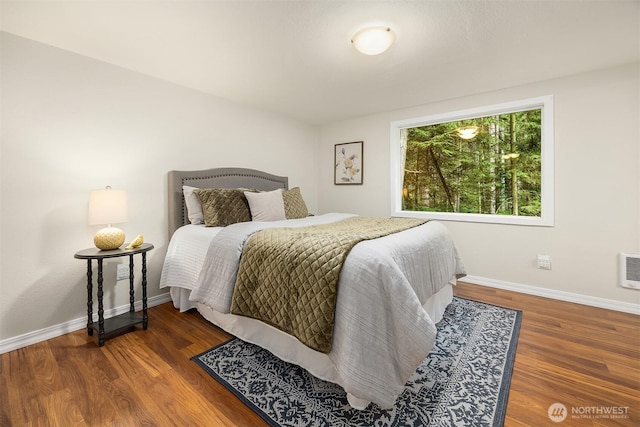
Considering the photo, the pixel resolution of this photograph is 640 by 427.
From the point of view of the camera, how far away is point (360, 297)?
4.38ft

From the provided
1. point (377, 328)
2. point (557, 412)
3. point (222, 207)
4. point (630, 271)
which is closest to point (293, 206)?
point (222, 207)

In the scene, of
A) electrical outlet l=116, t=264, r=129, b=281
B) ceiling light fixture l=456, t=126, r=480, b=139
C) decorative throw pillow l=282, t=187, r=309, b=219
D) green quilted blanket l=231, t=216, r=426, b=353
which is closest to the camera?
green quilted blanket l=231, t=216, r=426, b=353

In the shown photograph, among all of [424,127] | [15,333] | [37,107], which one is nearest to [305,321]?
[15,333]

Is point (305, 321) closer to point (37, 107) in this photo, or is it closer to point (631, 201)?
point (37, 107)

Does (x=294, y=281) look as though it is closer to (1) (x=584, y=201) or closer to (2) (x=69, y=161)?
(2) (x=69, y=161)

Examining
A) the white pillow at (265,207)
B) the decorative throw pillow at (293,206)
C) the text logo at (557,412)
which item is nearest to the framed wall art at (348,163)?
the decorative throw pillow at (293,206)

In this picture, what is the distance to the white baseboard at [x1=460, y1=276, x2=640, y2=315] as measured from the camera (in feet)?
8.25

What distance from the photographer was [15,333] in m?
1.97

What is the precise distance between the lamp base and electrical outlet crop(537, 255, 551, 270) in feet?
12.9

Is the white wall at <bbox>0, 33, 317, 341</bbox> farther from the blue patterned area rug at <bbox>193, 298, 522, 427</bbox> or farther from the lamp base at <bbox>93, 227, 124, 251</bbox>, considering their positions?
the blue patterned area rug at <bbox>193, 298, 522, 427</bbox>

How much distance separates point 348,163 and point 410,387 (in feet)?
10.7

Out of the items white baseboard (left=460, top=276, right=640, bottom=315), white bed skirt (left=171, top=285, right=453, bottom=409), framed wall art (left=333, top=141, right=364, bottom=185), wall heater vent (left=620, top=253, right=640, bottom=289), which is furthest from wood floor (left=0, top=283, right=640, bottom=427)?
framed wall art (left=333, top=141, right=364, bottom=185)

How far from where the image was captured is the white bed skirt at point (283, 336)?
149 centimetres

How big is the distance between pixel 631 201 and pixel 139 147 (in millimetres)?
4538
